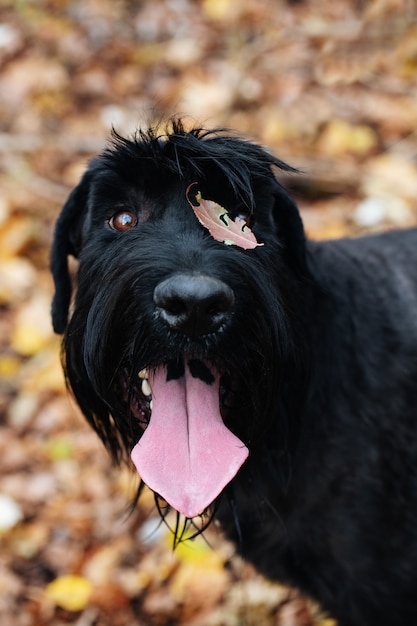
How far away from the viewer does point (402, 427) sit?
2854 millimetres

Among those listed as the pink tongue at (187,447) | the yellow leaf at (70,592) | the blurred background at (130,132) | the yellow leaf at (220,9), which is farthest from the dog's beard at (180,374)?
the yellow leaf at (220,9)

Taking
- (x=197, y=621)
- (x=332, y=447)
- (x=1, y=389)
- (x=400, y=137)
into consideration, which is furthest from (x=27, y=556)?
(x=400, y=137)

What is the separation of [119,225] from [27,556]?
73.2 inches

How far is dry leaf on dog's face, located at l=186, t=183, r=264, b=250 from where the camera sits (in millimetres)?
2311

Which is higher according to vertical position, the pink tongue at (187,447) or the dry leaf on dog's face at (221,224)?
the dry leaf on dog's face at (221,224)

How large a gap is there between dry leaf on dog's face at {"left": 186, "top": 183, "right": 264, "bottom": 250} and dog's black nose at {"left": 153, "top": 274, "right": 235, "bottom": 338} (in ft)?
0.85

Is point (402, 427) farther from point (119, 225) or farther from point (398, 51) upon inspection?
point (398, 51)

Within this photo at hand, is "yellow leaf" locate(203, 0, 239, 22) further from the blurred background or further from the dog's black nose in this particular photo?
the dog's black nose

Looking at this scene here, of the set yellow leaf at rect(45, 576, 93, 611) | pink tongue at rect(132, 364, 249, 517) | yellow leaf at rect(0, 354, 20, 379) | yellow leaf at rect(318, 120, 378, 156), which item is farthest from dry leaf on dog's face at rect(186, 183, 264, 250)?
yellow leaf at rect(318, 120, 378, 156)

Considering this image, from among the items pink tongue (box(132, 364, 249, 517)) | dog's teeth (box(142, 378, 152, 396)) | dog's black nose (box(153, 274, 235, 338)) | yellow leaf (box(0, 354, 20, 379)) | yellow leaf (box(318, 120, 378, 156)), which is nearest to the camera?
dog's black nose (box(153, 274, 235, 338))

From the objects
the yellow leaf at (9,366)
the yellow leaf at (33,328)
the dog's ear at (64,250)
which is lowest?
the yellow leaf at (9,366)

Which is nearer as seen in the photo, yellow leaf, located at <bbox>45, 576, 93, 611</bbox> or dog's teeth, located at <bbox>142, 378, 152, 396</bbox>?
dog's teeth, located at <bbox>142, 378, 152, 396</bbox>

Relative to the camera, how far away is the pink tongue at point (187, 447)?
2.30m

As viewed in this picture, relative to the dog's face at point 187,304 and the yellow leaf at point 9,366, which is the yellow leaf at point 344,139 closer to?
the yellow leaf at point 9,366
